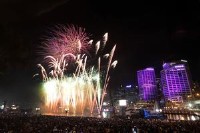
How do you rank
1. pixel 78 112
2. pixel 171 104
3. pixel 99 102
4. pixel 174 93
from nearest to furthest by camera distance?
pixel 99 102
pixel 78 112
pixel 171 104
pixel 174 93

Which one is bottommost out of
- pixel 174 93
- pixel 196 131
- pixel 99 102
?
pixel 196 131

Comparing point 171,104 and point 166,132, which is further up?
point 171,104

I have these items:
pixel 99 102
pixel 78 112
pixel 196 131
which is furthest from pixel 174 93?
pixel 196 131

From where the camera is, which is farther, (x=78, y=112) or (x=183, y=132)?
(x=78, y=112)

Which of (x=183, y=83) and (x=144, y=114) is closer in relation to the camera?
(x=144, y=114)

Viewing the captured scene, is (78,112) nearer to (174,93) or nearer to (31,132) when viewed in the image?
(31,132)

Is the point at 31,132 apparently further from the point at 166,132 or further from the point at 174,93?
the point at 174,93

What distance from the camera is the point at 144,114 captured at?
73625 mm

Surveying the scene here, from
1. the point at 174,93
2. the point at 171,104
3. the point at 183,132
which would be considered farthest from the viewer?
the point at 174,93

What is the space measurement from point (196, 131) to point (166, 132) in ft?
12.7

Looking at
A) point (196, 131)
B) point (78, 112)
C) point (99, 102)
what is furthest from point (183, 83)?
point (196, 131)

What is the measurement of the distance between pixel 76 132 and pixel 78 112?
75.4 metres

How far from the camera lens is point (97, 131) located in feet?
78.9

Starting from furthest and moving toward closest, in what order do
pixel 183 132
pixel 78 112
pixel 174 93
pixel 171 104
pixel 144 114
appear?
pixel 174 93 → pixel 171 104 → pixel 78 112 → pixel 144 114 → pixel 183 132
